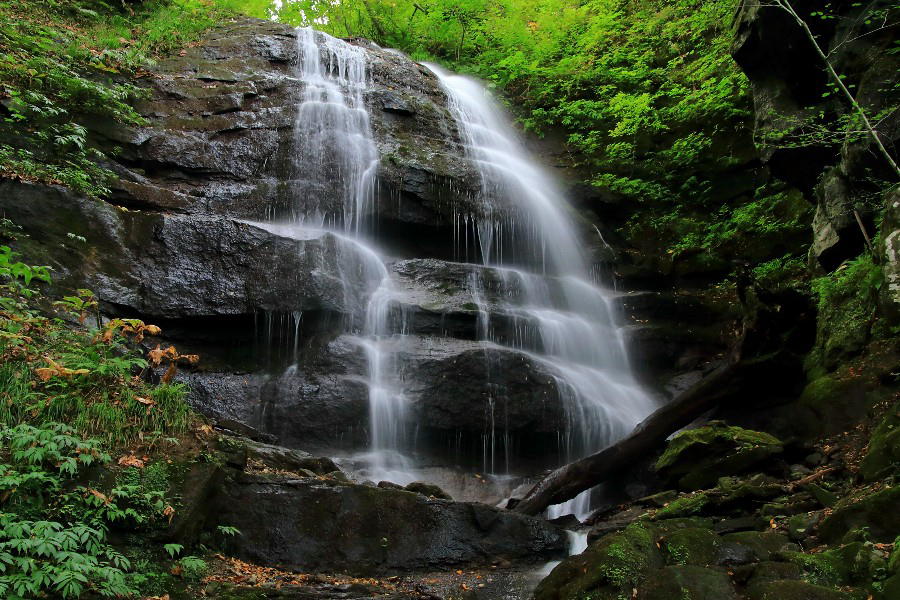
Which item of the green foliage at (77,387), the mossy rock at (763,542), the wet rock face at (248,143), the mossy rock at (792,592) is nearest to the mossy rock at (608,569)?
the mossy rock at (763,542)

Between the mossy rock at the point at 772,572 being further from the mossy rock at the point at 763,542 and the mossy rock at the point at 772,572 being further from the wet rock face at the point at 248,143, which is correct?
the wet rock face at the point at 248,143

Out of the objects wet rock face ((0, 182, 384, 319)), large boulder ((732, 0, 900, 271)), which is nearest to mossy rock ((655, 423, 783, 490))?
large boulder ((732, 0, 900, 271))

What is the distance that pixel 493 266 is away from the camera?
12.0 meters

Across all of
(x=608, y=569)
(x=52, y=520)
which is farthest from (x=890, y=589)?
(x=52, y=520)

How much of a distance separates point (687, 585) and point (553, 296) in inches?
322

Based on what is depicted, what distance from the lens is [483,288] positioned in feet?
35.2

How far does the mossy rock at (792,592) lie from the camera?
3.40 metres

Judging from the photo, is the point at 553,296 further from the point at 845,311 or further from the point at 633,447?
the point at 845,311

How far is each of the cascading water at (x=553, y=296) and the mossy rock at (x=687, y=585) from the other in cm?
429

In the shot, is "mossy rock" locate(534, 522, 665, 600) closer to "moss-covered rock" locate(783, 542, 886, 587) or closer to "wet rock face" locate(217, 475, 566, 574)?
"moss-covered rock" locate(783, 542, 886, 587)

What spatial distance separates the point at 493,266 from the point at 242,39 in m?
9.20

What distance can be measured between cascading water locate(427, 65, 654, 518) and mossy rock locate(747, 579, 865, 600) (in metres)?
4.61

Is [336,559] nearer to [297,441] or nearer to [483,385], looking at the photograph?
[297,441]

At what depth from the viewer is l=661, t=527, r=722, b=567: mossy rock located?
4.31 metres
